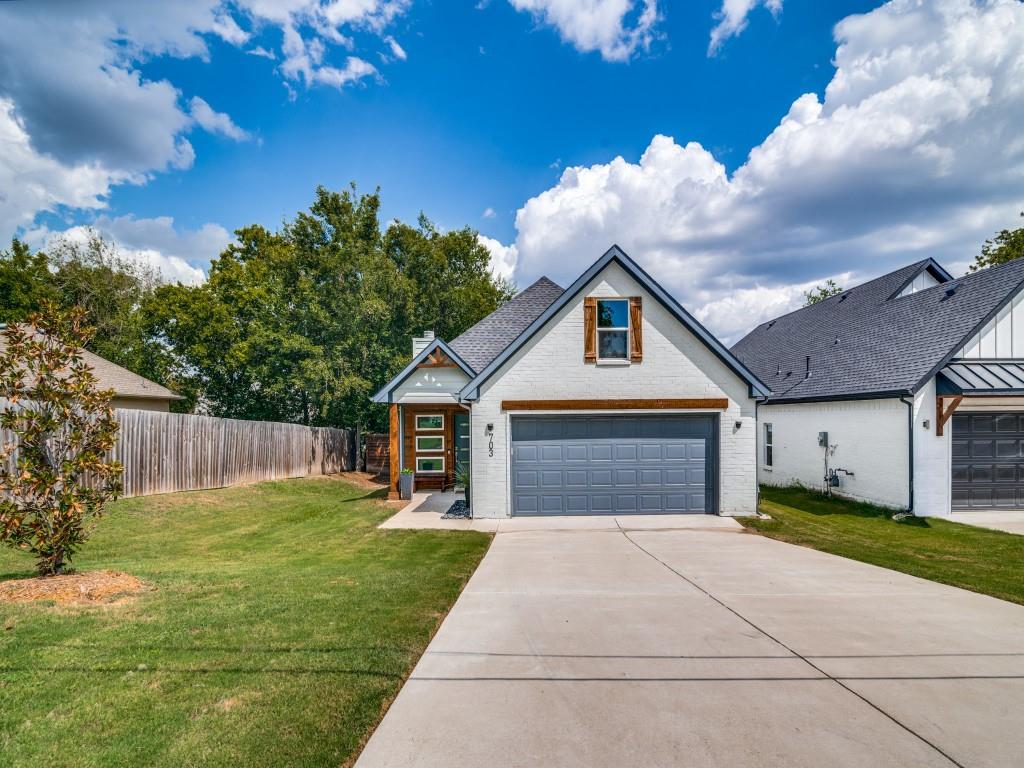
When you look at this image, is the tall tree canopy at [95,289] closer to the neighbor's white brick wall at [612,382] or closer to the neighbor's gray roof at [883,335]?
the neighbor's white brick wall at [612,382]

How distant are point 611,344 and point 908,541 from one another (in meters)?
7.52

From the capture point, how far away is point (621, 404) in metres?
12.3

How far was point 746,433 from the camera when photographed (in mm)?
12227

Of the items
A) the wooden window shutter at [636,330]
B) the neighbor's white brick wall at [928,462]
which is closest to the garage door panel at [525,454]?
the wooden window shutter at [636,330]

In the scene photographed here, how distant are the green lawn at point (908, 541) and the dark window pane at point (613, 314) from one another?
18.4 feet

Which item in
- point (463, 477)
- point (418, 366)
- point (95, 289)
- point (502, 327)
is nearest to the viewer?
point (463, 477)

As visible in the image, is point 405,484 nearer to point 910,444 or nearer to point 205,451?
point 205,451

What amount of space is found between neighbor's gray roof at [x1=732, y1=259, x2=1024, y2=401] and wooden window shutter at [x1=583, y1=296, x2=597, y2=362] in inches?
248

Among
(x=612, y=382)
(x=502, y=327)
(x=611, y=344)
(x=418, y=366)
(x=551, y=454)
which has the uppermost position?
(x=502, y=327)

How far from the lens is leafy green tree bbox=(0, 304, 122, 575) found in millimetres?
6605

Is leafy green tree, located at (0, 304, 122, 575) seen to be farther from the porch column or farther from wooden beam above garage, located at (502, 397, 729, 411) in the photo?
the porch column

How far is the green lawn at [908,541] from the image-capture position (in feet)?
25.1

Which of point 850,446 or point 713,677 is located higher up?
point 850,446

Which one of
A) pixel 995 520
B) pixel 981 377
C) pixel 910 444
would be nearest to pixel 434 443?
pixel 910 444
